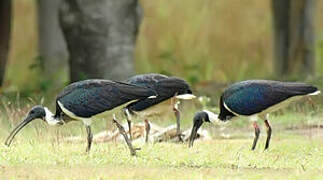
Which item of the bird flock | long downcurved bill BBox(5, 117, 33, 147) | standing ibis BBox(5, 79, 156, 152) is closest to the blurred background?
the bird flock

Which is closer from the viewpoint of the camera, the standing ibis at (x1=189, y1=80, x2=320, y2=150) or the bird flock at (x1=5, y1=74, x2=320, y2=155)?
the bird flock at (x1=5, y1=74, x2=320, y2=155)

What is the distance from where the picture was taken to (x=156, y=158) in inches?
467

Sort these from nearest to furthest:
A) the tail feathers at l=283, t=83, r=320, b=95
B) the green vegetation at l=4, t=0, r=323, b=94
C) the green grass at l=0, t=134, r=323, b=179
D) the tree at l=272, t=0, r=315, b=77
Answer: the green grass at l=0, t=134, r=323, b=179 → the tail feathers at l=283, t=83, r=320, b=95 → the tree at l=272, t=0, r=315, b=77 → the green vegetation at l=4, t=0, r=323, b=94

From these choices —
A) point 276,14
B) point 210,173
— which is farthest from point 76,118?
point 276,14

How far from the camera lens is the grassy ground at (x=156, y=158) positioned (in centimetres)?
1062

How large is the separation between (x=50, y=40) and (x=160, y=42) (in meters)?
4.86

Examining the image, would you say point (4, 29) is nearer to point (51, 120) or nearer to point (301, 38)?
point (301, 38)

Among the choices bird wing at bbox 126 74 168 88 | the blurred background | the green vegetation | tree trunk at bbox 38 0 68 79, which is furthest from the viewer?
the green vegetation

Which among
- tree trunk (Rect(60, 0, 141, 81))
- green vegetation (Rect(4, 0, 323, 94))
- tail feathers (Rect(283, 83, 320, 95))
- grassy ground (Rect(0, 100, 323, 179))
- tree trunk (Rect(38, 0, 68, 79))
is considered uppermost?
tail feathers (Rect(283, 83, 320, 95))

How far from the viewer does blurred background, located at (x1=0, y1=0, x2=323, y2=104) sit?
20.8 meters

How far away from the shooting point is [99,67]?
68.5ft

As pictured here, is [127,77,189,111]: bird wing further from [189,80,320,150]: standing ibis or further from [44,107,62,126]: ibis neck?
[44,107,62,126]: ibis neck

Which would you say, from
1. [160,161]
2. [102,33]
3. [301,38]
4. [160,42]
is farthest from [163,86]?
[160,42]

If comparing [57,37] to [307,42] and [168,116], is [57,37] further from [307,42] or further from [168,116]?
[168,116]
